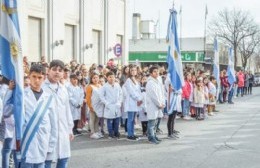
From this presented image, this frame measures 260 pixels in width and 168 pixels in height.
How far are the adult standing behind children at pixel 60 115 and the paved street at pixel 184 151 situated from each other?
2837mm

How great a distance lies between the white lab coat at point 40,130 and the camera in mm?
5488

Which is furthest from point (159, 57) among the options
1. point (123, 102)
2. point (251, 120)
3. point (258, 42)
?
point (123, 102)

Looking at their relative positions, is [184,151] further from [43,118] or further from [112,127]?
[43,118]

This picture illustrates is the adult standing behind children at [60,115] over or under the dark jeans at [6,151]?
over

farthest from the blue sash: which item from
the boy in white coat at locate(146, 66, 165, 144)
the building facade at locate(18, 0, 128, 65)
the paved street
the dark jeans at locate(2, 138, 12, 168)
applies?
the building facade at locate(18, 0, 128, 65)

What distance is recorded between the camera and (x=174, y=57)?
524 inches

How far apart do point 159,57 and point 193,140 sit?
43.2 metres

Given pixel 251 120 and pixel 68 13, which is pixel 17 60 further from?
pixel 68 13

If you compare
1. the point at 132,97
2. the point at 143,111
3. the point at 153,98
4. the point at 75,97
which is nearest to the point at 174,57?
the point at 143,111

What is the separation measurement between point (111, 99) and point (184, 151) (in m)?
2.67

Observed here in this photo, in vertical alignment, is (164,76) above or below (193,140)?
above

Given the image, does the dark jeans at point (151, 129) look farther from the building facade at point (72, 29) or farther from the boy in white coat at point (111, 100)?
the building facade at point (72, 29)

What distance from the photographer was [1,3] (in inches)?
223

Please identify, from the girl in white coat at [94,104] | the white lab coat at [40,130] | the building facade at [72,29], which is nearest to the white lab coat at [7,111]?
the white lab coat at [40,130]
